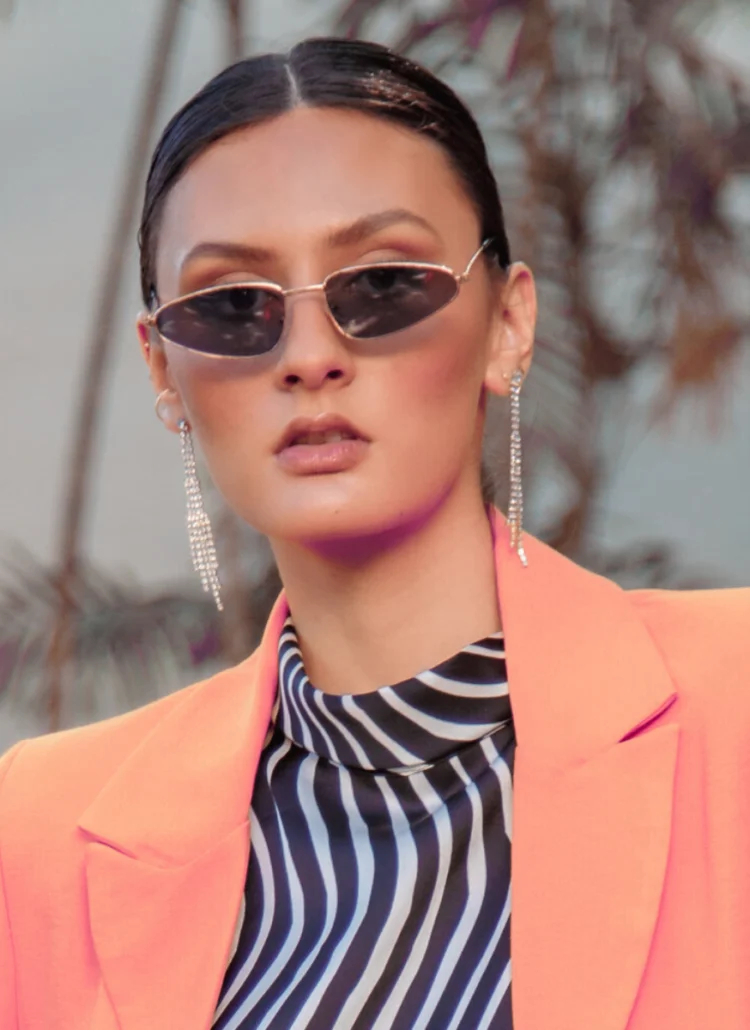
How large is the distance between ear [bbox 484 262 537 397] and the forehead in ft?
0.30

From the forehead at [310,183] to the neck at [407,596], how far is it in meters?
0.28

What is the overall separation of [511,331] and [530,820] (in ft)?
1.65

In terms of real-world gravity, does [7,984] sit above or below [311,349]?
below

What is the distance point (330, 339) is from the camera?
4.44 ft

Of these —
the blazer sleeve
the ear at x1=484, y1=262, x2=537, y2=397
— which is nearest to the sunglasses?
the ear at x1=484, y1=262, x2=537, y2=397

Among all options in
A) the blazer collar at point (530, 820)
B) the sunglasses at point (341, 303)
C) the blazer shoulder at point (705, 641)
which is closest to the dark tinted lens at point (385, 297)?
the sunglasses at point (341, 303)

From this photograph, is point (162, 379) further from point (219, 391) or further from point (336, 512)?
point (336, 512)

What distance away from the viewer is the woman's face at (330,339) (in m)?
1.35

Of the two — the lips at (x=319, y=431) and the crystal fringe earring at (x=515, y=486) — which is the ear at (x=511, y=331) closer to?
the crystal fringe earring at (x=515, y=486)

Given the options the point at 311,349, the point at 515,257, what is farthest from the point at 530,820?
the point at 515,257

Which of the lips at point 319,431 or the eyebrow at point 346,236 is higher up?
the eyebrow at point 346,236

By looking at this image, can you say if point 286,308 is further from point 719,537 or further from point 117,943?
point 719,537

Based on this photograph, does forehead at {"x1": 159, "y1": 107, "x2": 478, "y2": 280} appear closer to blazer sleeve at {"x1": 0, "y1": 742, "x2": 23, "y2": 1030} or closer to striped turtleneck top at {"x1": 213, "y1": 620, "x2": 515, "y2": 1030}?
striped turtleneck top at {"x1": 213, "y1": 620, "x2": 515, "y2": 1030}

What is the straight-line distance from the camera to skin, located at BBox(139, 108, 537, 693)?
4.45ft
